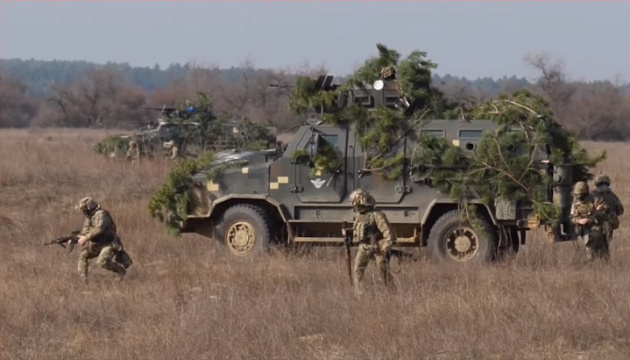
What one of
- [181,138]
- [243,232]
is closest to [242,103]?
[181,138]

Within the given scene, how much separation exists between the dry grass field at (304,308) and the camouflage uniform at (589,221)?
28cm

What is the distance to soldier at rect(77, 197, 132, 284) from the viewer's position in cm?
1306

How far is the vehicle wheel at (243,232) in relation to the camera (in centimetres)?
1459

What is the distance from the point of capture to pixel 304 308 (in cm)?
1062

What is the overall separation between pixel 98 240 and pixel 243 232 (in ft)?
Result: 7.28

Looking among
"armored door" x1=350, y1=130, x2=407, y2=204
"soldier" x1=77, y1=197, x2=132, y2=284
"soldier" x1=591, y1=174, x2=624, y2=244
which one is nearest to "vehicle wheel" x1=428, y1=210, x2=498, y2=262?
"armored door" x1=350, y1=130, x2=407, y2=204

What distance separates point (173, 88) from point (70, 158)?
78842mm

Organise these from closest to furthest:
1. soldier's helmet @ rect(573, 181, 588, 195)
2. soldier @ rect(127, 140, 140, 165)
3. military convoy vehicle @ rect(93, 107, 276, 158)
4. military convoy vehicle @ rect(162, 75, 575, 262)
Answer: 1. soldier's helmet @ rect(573, 181, 588, 195)
2. military convoy vehicle @ rect(162, 75, 575, 262)
3. soldier @ rect(127, 140, 140, 165)
4. military convoy vehicle @ rect(93, 107, 276, 158)

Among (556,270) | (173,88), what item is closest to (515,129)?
(556,270)

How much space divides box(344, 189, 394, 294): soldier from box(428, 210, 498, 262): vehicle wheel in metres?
2.62

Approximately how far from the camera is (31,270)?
553 inches

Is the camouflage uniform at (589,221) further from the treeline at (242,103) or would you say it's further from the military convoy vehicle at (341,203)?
the treeline at (242,103)

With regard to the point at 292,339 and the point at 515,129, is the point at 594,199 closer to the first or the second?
the point at 515,129

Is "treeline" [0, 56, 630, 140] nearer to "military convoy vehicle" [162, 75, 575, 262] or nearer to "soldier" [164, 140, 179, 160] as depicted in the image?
"soldier" [164, 140, 179, 160]
